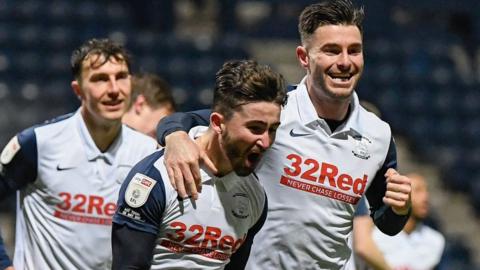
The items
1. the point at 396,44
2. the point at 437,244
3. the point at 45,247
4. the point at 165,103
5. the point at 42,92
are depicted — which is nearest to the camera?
the point at 45,247

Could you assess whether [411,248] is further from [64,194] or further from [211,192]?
[211,192]

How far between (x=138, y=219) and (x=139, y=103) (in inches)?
81.8

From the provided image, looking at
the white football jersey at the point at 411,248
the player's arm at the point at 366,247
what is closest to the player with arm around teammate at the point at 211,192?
the player's arm at the point at 366,247

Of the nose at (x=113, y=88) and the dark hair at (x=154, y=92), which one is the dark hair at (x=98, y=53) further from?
the dark hair at (x=154, y=92)

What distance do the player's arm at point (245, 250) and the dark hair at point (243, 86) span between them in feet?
1.73

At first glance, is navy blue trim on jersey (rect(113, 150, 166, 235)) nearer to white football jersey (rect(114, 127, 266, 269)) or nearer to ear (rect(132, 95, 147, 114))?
white football jersey (rect(114, 127, 266, 269))

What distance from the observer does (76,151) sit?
4.85 metres

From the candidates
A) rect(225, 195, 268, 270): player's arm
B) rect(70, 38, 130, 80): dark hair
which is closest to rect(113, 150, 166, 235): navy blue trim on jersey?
rect(225, 195, 268, 270): player's arm

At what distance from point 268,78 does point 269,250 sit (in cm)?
92

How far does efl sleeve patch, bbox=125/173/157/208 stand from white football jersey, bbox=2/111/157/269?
127cm

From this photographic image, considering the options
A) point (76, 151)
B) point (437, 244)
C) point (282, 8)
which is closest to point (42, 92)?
point (282, 8)

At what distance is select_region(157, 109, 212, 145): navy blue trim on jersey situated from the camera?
388 cm

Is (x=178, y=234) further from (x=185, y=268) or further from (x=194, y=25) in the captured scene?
(x=194, y=25)

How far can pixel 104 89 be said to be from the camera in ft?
15.8
